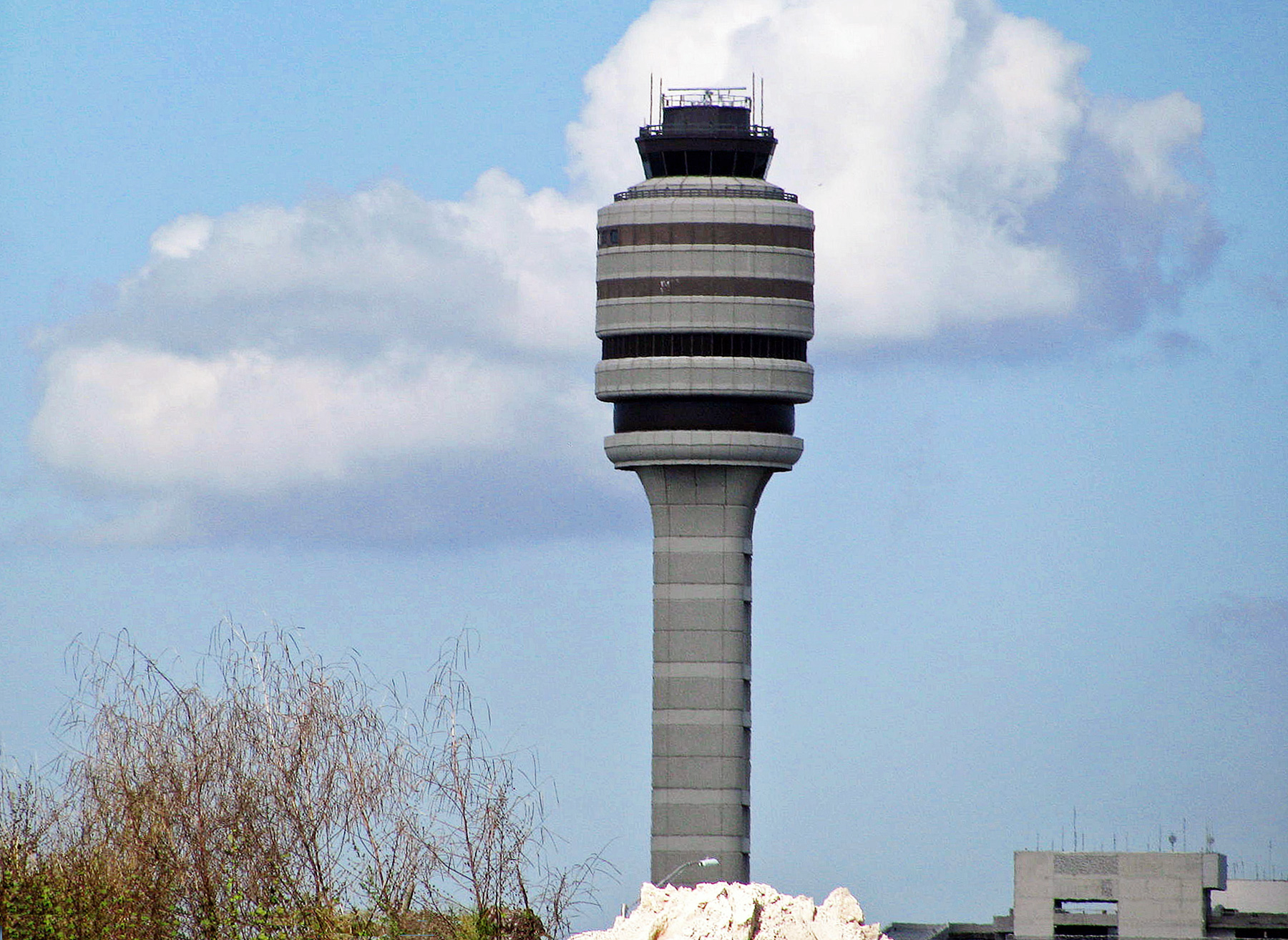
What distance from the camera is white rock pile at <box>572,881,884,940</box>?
141ft

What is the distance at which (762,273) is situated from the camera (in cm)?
12519

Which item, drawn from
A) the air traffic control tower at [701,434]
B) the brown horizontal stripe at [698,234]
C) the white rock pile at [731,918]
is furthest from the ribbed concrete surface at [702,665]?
the white rock pile at [731,918]

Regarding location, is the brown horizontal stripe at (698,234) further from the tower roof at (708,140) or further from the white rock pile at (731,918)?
the white rock pile at (731,918)

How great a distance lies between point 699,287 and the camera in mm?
124562

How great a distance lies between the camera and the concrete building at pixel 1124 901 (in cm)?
16475

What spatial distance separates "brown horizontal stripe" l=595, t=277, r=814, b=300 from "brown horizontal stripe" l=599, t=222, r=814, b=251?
197 cm

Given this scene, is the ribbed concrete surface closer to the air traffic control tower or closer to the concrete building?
the air traffic control tower

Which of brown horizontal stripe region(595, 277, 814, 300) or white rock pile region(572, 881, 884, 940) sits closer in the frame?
white rock pile region(572, 881, 884, 940)

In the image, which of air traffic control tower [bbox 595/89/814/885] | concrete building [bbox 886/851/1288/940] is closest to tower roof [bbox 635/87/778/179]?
air traffic control tower [bbox 595/89/814/885]

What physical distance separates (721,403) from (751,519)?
654cm

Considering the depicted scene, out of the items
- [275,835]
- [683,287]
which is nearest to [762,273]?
[683,287]

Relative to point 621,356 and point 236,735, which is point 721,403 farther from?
point 236,735

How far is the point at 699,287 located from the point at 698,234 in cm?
290

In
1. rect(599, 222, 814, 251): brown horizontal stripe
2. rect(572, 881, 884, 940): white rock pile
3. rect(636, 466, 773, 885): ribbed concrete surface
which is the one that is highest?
rect(599, 222, 814, 251): brown horizontal stripe
